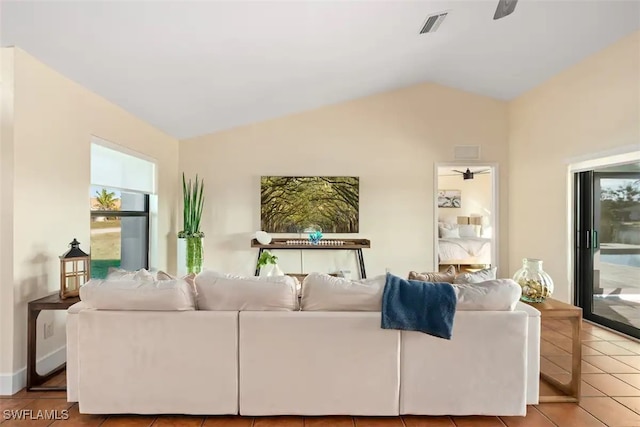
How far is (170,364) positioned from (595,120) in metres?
4.72

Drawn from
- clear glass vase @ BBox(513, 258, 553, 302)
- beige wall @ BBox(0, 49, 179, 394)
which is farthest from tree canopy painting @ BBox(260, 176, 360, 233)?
clear glass vase @ BBox(513, 258, 553, 302)

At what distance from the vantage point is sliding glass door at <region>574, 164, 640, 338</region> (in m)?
4.09

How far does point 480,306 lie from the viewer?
232 cm

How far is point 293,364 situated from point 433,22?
128 inches

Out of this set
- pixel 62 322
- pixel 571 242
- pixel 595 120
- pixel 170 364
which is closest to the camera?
pixel 170 364

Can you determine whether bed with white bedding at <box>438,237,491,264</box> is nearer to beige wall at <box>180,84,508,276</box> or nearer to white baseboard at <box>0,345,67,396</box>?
beige wall at <box>180,84,508,276</box>

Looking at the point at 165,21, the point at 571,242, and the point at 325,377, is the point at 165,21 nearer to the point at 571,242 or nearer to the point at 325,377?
the point at 325,377

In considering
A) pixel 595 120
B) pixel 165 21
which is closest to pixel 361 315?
pixel 165 21

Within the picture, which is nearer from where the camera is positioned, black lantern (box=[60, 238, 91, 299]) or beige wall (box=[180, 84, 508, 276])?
black lantern (box=[60, 238, 91, 299])

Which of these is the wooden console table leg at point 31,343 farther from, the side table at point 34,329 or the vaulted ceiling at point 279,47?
the vaulted ceiling at point 279,47

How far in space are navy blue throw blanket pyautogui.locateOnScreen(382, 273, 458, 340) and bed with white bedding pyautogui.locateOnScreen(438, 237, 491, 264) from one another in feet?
18.9

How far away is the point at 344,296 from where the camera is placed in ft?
7.69

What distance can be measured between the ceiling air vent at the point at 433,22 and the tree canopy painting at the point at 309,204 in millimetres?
2628

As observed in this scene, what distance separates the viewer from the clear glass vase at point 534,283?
2.71 metres
